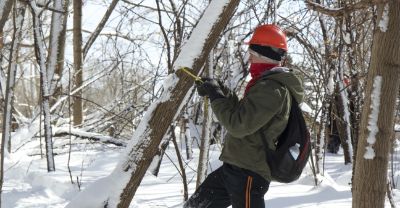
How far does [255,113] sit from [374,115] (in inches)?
22.6

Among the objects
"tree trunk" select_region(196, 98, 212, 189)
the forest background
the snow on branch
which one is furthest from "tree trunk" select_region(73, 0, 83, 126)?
the snow on branch

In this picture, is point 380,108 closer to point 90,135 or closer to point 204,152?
point 204,152

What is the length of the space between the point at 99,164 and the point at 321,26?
11.2ft

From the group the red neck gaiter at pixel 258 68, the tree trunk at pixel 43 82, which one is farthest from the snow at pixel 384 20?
the tree trunk at pixel 43 82

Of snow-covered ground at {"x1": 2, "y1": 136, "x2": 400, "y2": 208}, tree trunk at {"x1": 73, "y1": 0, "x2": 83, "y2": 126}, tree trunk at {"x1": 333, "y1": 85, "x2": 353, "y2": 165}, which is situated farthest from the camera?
tree trunk at {"x1": 73, "y1": 0, "x2": 83, "y2": 126}

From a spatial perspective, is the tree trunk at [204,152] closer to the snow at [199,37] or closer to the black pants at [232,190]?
the black pants at [232,190]

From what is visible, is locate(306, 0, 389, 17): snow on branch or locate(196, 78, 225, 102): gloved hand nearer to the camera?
locate(306, 0, 389, 17): snow on branch

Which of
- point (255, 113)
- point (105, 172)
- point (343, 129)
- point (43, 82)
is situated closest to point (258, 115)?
point (255, 113)

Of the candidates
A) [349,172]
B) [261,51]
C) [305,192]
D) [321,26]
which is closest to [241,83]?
[321,26]

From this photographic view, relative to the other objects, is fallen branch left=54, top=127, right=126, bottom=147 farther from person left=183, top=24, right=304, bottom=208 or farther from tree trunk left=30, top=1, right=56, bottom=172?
person left=183, top=24, right=304, bottom=208

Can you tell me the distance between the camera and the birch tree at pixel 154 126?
2.80m

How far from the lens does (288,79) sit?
2.71 meters

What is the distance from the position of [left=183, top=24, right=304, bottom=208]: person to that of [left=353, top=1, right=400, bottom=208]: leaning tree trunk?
1.25 ft

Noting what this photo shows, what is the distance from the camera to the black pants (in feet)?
9.25
